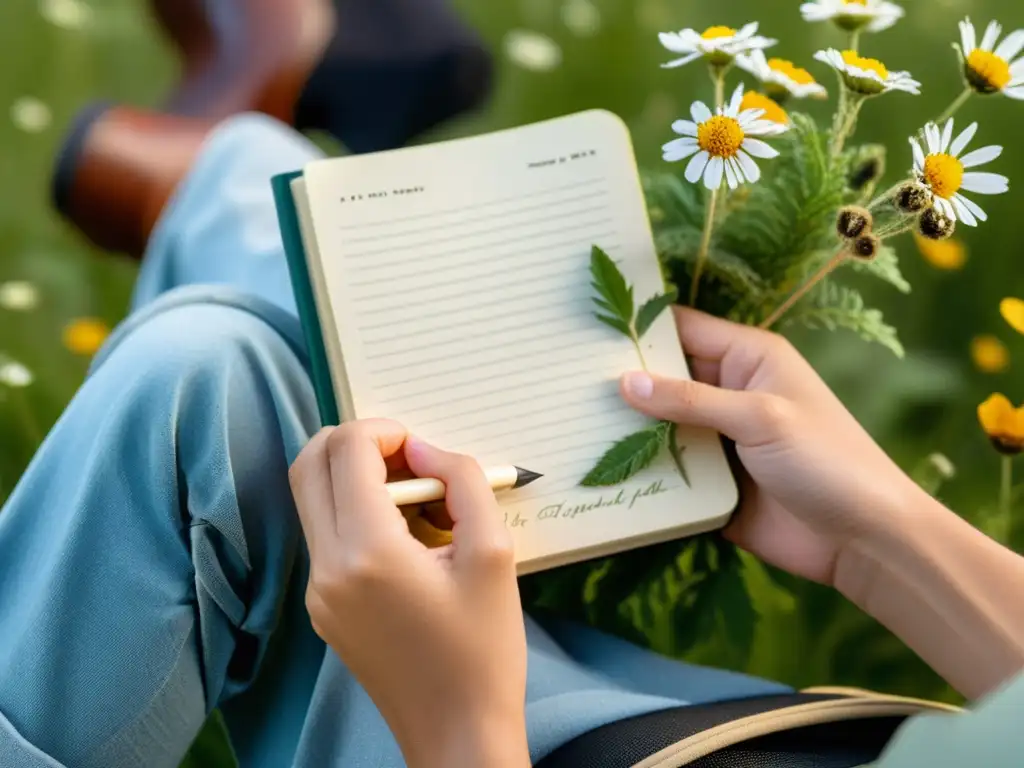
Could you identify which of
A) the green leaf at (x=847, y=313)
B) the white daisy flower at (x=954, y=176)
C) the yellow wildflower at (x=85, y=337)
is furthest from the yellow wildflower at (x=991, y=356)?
the yellow wildflower at (x=85, y=337)

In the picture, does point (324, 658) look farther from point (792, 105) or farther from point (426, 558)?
point (792, 105)

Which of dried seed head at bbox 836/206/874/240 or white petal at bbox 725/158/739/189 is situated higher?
white petal at bbox 725/158/739/189

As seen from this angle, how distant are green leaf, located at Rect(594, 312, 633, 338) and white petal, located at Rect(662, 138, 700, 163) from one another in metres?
0.11

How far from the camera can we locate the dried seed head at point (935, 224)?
0.51 m

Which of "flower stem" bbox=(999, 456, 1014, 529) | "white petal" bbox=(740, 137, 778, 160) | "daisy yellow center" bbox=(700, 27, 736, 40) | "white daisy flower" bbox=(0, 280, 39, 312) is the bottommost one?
"flower stem" bbox=(999, 456, 1014, 529)

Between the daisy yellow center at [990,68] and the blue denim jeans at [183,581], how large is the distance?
0.39 metres

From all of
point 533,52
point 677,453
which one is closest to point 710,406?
point 677,453

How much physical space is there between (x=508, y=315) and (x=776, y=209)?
19 centimetres

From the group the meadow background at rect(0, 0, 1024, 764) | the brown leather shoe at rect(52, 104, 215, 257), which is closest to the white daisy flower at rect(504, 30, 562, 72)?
the meadow background at rect(0, 0, 1024, 764)

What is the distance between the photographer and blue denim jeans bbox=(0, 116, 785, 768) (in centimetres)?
54

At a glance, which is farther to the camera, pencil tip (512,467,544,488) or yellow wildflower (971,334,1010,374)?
yellow wildflower (971,334,1010,374)

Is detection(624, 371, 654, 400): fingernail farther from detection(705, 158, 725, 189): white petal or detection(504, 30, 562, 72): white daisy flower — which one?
detection(504, 30, 562, 72): white daisy flower

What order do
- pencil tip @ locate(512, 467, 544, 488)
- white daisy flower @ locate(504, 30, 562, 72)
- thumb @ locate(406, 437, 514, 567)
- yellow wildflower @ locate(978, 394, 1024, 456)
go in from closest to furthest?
thumb @ locate(406, 437, 514, 567) → pencil tip @ locate(512, 467, 544, 488) → yellow wildflower @ locate(978, 394, 1024, 456) → white daisy flower @ locate(504, 30, 562, 72)

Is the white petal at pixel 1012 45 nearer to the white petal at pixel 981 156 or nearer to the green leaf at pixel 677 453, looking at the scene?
the white petal at pixel 981 156
